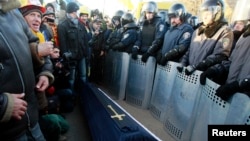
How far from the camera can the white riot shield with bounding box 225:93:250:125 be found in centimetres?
187

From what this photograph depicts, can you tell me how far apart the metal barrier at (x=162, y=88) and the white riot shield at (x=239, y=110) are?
68.3 inches

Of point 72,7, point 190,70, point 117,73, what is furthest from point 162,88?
point 72,7

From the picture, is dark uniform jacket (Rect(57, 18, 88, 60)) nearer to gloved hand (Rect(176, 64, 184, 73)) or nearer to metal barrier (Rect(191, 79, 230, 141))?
gloved hand (Rect(176, 64, 184, 73))

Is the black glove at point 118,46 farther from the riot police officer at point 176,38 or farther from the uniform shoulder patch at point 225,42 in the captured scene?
the uniform shoulder patch at point 225,42

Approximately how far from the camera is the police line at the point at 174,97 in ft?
7.70

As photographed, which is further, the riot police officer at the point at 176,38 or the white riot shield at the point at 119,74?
the white riot shield at the point at 119,74

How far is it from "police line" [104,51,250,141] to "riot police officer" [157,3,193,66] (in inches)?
7.1

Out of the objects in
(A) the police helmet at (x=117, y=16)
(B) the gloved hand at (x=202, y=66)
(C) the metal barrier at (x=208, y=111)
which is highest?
(A) the police helmet at (x=117, y=16)

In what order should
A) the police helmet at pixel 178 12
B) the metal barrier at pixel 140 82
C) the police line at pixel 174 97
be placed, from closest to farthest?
1. the police line at pixel 174 97
2. the police helmet at pixel 178 12
3. the metal barrier at pixel 140 82

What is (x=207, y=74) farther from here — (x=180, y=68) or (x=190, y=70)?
(x=180, y=68)

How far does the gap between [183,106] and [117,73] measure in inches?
103

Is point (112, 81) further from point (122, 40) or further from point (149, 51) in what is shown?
point (149, 51)

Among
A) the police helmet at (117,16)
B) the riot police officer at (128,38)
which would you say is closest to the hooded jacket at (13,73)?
the riot police officer at (128,38)

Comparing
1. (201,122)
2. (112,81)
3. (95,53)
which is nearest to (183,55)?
(201,122)
